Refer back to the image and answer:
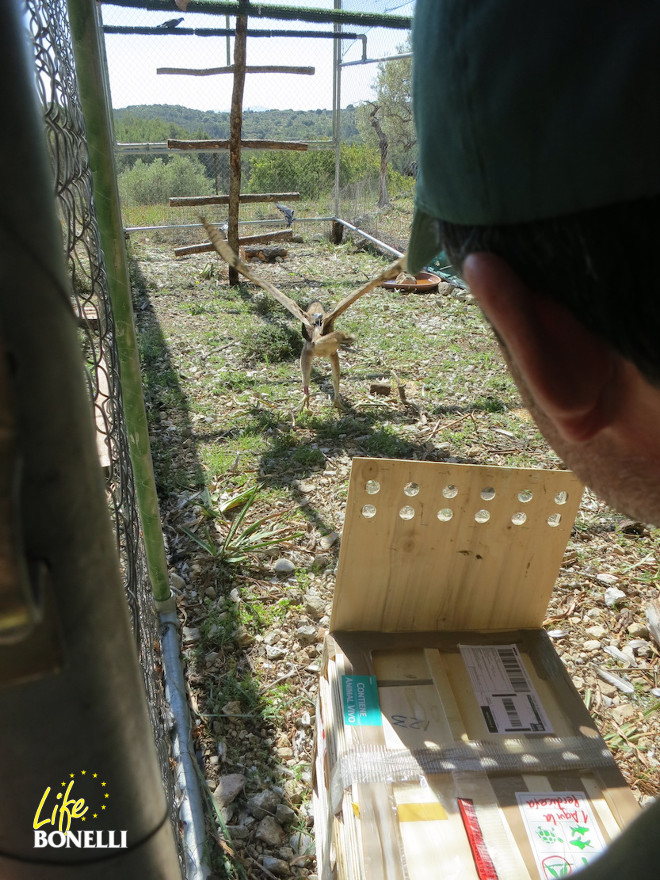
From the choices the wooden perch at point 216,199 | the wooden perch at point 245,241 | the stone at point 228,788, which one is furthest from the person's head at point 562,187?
the wooden perch at point 245,241

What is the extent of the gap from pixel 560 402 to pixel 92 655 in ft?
1.48

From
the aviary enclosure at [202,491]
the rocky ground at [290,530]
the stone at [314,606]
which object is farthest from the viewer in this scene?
the stone at [314,606]

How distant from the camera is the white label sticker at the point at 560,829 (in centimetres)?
149

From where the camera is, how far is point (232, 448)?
14.6 feet

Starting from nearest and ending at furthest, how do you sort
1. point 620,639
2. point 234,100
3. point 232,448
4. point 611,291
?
point 611,291 < point 620,639 < point 232,448 < point 234,100

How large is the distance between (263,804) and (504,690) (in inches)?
A: 35.8

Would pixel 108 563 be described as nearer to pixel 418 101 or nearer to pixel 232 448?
pixel 418 101

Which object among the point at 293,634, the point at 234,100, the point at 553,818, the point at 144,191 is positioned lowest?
the point at 293,634

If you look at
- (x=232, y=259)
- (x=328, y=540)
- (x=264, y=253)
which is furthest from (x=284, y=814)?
(x=264, y=253)

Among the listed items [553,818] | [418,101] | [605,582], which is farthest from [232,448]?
[418,101]

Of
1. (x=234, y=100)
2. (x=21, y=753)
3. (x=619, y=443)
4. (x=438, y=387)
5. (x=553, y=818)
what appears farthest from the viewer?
(x=234, y=100)

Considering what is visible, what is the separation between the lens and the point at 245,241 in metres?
10.7

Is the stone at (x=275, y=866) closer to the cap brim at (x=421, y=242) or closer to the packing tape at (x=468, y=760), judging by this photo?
the packing tape at (x=468, y=760)

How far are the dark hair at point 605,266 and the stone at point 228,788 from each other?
211cm
